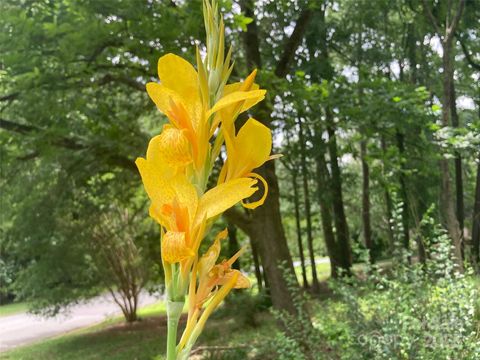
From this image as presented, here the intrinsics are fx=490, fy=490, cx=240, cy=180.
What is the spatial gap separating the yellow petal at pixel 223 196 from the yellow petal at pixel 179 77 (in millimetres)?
153

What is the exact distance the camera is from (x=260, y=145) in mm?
781

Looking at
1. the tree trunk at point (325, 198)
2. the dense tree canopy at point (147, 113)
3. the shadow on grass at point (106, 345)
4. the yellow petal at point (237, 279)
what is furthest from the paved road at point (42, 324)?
the yellow petal at point (237, 279)

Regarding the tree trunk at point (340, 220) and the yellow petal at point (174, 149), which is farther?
the tree trunk at point (340, 220)

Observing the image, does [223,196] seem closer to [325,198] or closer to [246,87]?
[246,87]

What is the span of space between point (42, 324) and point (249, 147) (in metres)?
18.9

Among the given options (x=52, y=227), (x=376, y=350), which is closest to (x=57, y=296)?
(x=52, y=227)

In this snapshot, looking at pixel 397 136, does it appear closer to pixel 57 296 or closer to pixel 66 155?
pixel 66 155

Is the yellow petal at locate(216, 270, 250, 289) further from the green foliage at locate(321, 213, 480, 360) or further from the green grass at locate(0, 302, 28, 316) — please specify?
the green grass at locate(0, 302, 28, 316)

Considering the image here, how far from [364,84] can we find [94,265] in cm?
972

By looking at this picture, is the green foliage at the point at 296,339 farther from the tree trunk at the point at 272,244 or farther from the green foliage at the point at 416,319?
the tree trunk at the point at 272,244

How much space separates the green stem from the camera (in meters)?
0.71

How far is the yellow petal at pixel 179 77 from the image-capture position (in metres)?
0.77

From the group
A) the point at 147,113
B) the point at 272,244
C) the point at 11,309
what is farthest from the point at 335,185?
the point at 11,309

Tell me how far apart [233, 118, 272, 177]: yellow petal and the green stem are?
0.22 meters
